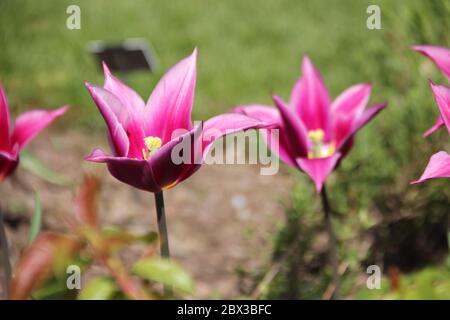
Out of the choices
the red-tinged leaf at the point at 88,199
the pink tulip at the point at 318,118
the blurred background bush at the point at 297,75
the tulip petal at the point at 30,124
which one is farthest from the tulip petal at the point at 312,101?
the red-tinged leaf at the point at 88,199

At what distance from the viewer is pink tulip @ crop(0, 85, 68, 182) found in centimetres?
84

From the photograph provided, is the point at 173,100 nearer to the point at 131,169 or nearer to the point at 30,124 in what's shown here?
the point at 131,169

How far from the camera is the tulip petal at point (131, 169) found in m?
0.72

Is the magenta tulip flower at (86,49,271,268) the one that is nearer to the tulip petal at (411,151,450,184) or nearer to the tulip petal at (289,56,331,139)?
the tulip petal at (411,151,450,184)

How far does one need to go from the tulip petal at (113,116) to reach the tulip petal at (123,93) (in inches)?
1.6

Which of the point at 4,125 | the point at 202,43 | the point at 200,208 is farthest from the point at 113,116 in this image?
the point at 202,43

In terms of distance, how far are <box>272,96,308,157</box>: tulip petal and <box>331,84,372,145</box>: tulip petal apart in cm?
13

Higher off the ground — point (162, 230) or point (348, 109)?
point (348, 109)

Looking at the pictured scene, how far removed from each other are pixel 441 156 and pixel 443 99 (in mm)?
56

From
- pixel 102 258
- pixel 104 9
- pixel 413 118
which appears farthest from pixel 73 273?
pixel 104 9

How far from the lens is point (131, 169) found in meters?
0.75

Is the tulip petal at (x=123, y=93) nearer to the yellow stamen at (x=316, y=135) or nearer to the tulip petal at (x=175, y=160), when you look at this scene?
the tulip petal at (x=175, y=160)

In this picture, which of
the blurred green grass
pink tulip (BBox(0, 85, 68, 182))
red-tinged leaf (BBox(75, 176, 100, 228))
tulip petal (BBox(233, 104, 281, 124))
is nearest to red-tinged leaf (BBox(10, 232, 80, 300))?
red-tinged leaf (BBox(75, 176, 100, 228))
